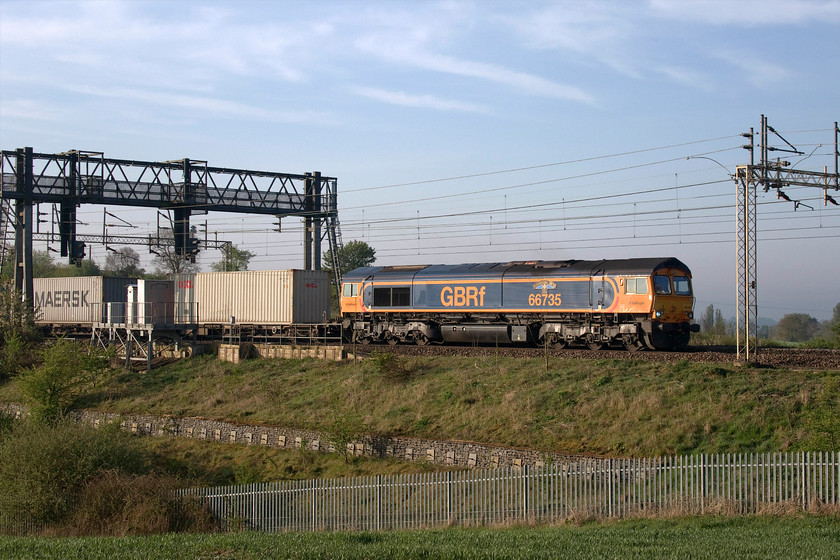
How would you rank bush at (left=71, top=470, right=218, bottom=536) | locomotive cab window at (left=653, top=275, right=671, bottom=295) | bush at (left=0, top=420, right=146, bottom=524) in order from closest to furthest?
bush at (left=71, top=470, right=218, bottom=536) < bush at (left=0, top=420, right=146, bottom=524) < locomotive cab window at (left=653, top=275, right=671, bottom=295)

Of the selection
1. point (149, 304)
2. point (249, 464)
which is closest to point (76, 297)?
point (149, 304)

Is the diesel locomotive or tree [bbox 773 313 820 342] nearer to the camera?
the diesel locomotive

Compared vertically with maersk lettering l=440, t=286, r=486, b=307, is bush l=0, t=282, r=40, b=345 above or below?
below

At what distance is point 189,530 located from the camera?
68.9 feet

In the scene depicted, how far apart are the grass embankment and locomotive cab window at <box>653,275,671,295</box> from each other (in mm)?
4761

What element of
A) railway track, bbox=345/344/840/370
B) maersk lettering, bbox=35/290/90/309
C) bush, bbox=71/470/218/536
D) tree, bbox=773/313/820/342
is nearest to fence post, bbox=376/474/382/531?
bush, bbox=71/470/218/536

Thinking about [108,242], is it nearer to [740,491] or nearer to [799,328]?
[740,491]

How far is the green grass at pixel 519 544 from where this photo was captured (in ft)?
41.5

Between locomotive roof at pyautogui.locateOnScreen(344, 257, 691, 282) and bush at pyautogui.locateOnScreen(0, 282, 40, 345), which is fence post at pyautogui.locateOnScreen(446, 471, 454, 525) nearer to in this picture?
locomotive roof at pyautogui.locateOnScreen(344, 257, 691, 282)

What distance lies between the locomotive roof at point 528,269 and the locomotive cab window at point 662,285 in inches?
16.6

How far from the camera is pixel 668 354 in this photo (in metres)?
28.0

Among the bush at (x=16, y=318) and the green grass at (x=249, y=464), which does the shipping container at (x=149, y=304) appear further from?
the green grass at (x=249, y=464)

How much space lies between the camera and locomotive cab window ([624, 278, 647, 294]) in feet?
100

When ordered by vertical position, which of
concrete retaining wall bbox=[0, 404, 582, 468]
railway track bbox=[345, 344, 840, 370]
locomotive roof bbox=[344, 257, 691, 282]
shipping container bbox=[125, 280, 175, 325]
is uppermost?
locomotive roof bbox=[344, 257, 691, 282]
